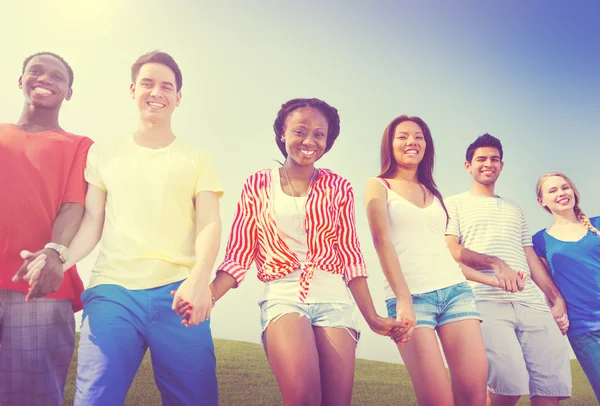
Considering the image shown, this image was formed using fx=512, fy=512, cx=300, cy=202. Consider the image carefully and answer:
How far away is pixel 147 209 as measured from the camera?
141 inches

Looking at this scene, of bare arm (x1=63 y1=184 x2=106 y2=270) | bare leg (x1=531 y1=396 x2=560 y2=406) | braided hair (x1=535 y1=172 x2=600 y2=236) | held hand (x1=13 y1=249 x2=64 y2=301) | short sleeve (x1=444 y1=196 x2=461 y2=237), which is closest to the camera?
held hand (x1=13 y1=249 x2=64 y2=301)

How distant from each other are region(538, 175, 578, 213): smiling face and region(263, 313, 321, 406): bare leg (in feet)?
14.3

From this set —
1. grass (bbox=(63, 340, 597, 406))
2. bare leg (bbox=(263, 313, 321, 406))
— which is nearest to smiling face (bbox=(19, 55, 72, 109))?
bare leg (bbox=(263, 313, 321, 406))

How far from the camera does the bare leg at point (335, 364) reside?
3336 mm

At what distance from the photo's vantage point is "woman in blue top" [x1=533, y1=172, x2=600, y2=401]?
5.78 meters

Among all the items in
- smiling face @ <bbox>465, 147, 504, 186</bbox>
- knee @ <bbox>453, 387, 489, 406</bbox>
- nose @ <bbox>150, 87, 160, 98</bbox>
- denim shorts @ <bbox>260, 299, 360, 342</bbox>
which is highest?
nose @ <bbox>150, 87, 160, 98</bbox>

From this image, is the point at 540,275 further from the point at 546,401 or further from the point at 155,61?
the point at 155,61

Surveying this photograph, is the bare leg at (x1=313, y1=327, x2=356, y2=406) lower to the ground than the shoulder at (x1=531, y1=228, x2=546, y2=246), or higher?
lower

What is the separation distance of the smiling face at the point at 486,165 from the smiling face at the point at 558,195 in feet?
2.88

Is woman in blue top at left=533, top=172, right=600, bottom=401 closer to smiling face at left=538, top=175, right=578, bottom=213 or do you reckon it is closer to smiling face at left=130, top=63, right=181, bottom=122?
smiling face at left=538, top=175, right=578, bottom=213

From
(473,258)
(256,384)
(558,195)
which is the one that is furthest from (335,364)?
(256,384)

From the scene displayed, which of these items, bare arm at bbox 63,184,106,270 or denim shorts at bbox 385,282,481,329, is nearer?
bare arm at bbox 63,184,106,270

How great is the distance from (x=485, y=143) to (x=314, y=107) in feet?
9.62

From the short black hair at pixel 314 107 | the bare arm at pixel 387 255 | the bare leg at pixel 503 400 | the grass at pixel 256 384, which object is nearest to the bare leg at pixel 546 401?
the bare leg at pixel 503 400
